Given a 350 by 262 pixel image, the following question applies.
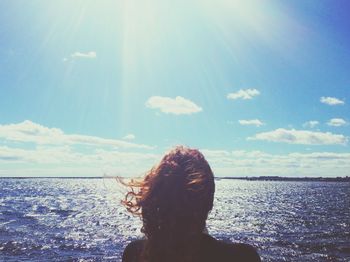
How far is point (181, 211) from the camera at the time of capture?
243 cm

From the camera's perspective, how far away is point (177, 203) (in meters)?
2.43

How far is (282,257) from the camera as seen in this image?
26234 mm

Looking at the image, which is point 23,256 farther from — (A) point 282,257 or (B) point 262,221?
(B) point 262,221

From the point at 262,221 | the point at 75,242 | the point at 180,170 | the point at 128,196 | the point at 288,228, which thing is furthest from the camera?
the point at 262,221

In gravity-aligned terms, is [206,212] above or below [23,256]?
above

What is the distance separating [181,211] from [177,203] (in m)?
0.06

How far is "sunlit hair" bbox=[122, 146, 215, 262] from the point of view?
240 cm

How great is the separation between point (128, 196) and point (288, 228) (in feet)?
137

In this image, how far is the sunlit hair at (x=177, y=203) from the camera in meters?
2.40

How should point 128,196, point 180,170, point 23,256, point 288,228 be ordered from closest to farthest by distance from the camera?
point 180,170
point 128,196
point 23,256
point 288,228

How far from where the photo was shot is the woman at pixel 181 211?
240cm

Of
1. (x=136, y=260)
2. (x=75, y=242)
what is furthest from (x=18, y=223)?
(x=136, y=260)

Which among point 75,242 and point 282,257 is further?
point 75,242

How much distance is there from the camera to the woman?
2.40 metres
